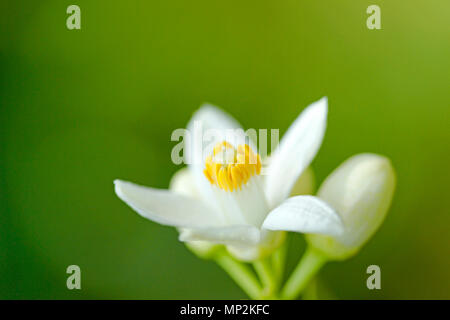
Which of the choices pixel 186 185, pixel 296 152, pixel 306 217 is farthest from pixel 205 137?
pixel 306 217

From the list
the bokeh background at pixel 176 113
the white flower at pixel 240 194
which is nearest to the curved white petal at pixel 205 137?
the white flower at pixel 240 194

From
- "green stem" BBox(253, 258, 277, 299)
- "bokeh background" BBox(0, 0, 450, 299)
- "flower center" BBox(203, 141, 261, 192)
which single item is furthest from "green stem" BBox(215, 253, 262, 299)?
"bokeh background" BBox(0, 0, 450, 299)

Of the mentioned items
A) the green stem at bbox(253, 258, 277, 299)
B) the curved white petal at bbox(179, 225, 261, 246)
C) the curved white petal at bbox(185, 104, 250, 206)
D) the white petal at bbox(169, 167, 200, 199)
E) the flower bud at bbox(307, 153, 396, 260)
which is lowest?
the green stem at bbox(253, 258, 277, 299)

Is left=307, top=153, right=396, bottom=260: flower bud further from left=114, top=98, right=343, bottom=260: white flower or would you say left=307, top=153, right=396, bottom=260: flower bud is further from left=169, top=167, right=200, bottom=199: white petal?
left=169, top=167, right=200, bottom=199: white petal

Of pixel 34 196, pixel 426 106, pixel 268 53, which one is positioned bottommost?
pixel 34 196

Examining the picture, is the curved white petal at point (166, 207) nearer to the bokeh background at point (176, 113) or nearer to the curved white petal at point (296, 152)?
the curved white petal at point (296, 152)
